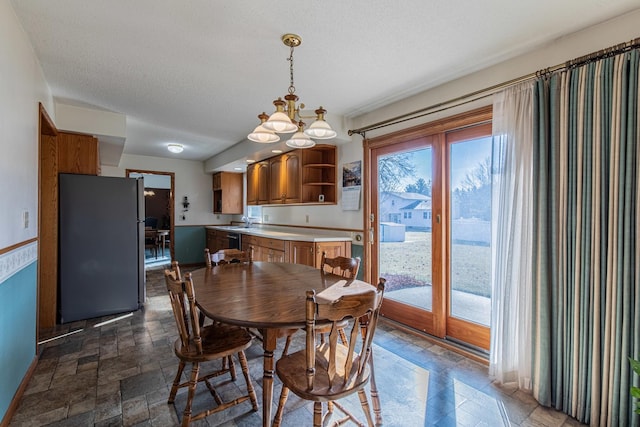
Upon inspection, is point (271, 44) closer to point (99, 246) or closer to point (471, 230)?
point (471, 230)

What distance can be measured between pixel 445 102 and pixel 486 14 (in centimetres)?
92

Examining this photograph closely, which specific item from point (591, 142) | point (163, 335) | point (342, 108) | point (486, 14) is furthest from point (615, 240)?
point (163, 335)

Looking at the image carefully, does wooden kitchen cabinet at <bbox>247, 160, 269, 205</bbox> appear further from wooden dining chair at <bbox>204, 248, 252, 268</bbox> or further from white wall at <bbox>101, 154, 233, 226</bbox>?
wooden dining chair at <bbox>204, 248, 252, 268</bbox>

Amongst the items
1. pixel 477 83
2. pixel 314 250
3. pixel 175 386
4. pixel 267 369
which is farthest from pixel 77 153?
pixel 477 83

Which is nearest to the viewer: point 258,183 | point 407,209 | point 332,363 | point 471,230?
point 332,363

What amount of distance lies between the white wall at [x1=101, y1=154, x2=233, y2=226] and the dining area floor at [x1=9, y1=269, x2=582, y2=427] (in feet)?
13.5

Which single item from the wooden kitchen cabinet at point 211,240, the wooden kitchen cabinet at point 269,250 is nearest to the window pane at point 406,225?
the wooden kitchen cabinet at point 269,250

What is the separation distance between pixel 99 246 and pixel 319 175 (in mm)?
2848

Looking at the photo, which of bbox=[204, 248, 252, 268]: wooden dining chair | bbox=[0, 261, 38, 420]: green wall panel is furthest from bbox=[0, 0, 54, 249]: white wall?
bbox=[204, 248, 252, 268]: wooden dining chair

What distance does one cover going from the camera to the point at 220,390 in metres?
2.07

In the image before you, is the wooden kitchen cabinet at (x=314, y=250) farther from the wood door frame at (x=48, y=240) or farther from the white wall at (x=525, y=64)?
the wood door frame at (x=48, y=240)

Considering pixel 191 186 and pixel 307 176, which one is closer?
pixel 307 176

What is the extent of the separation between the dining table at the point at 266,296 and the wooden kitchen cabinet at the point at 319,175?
1.63 metres

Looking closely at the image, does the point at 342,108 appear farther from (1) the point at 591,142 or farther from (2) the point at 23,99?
(2) the point at 23,99
